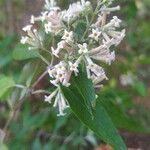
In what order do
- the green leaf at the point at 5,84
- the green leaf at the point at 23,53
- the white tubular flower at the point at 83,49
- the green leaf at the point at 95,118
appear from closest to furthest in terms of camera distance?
the white tubular flower at the point at 83,49 < the green leaf at the point at 95,118 < the green leaf at the point at 23,53 < the green leaf at the point at 5,84

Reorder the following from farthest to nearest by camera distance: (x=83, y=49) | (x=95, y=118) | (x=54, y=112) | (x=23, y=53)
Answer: (x=54, y=112), (x=23, y=53), (x=95, y=118), (x=83, y=49)

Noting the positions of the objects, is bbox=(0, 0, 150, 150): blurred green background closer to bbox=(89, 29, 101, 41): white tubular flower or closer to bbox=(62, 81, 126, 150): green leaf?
bbox=(62, 81, 126, 150): green leaf

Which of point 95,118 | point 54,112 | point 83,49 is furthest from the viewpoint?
point 54,112

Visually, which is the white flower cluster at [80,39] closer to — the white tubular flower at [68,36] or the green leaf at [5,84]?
the white tubular flower at [68,36]

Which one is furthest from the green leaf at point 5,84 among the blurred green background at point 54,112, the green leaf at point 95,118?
the green leaf at point 95,118

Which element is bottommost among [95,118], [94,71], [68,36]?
[95,118]

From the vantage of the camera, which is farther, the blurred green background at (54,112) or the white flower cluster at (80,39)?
the blurred green background at (54,112)

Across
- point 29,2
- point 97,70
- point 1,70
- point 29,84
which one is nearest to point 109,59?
point 97,70

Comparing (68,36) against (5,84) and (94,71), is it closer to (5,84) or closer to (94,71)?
(94,71)

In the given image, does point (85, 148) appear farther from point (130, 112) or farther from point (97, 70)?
point (97, 70)

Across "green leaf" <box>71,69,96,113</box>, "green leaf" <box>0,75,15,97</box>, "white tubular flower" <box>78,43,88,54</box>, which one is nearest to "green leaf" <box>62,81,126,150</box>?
"green leaf" <box>71,69,96,113</box>

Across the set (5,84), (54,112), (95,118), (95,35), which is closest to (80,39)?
(95,35)
